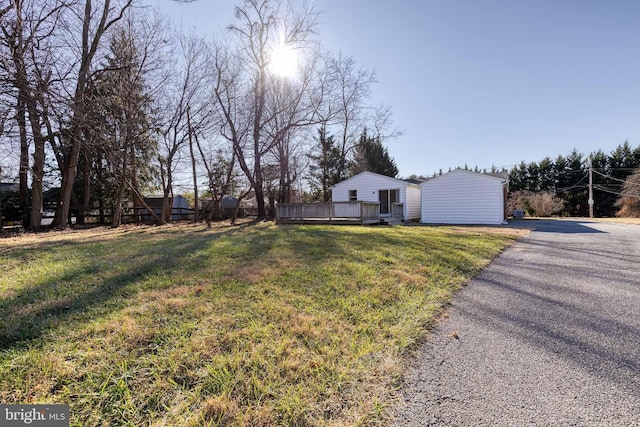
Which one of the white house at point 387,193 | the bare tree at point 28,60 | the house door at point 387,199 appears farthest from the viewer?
the house door at point 387,199

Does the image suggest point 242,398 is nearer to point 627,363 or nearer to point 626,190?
point 627,363

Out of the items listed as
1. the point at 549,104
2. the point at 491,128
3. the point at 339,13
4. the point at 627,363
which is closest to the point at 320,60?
the point at 339,13

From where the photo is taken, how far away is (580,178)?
28.9 meters

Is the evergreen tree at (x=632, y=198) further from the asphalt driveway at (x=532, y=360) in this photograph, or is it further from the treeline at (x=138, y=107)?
the asphalt driveway at (x=532, y=360)

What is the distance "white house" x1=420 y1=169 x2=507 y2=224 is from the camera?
48.3 ft

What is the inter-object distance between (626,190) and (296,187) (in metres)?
29.6

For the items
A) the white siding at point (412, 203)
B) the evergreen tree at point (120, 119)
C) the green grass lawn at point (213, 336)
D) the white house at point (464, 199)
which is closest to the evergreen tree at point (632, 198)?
the white house at point (464, 199)

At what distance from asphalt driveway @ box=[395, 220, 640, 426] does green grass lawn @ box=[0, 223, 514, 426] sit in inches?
8.3

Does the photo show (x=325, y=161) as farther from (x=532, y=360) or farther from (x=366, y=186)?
(x=532, y=360)

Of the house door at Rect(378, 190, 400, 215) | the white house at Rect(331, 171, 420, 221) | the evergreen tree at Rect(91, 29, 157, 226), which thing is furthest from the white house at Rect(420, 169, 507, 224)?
the evergreen tree at Rect(91, 29, 157, 226)

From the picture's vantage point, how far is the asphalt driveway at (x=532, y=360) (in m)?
1.47

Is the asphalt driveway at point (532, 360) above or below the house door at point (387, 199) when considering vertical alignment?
below

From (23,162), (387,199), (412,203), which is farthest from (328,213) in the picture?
(23,162)

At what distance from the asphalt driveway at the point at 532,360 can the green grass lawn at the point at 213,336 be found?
21 centimetres
